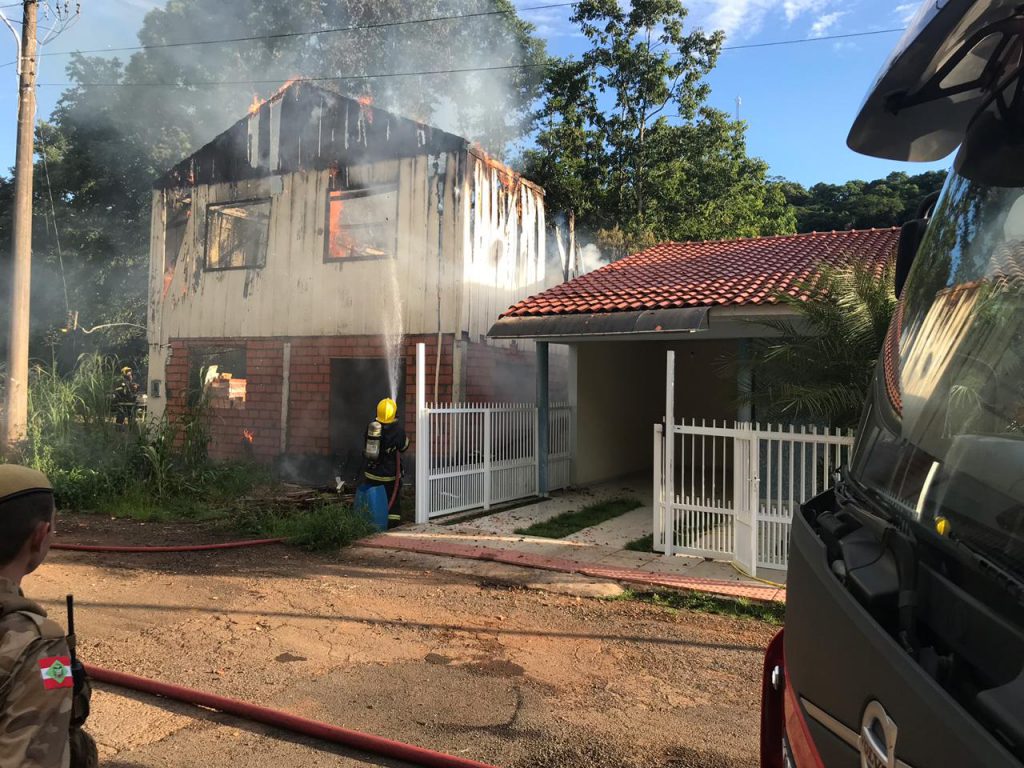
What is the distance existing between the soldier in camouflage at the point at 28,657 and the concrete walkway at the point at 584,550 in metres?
5.04

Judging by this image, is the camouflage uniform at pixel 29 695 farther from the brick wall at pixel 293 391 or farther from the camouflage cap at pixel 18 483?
the brick wall at pixel 293 391

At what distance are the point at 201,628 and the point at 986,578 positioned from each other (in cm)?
495

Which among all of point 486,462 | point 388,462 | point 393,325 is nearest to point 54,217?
point 393,325

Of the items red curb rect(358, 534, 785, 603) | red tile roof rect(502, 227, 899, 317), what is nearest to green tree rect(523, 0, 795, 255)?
red tile roof rect(502, 227, 899, 317)

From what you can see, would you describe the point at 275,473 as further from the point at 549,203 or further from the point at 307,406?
the point at 549,203

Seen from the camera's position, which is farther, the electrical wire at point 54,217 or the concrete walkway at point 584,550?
the electrical wire at point 54,217

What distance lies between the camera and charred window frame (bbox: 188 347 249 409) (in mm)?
12117

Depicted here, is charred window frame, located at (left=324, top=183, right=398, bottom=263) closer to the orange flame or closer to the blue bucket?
the orange flame

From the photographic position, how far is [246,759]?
3.05 m

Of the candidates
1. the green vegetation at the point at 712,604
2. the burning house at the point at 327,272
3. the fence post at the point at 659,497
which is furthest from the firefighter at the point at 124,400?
the green vegetation at the point at 712,604

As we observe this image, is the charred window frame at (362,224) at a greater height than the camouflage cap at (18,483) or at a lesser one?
greater

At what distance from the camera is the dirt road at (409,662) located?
3.23m

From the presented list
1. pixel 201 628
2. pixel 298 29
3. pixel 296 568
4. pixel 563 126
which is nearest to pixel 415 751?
pixel 201 628

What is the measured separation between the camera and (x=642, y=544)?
7.45 metres
